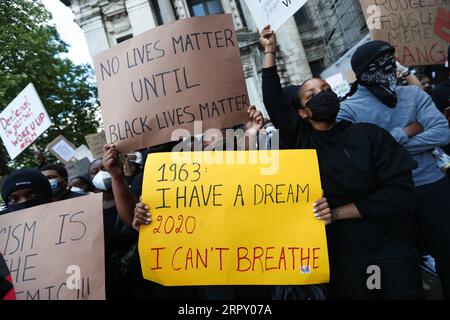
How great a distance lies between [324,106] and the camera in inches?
76.8

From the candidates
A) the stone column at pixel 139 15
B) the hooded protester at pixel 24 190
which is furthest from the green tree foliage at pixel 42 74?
the hooded protester at pixel 24 190

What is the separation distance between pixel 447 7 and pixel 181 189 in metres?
3.18

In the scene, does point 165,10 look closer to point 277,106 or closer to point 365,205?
→ point 277,106

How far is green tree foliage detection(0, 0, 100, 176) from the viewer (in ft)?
39.8

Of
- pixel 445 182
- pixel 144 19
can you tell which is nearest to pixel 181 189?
pixel 445 182

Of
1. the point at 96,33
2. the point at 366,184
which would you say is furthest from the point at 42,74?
the point at 366,184

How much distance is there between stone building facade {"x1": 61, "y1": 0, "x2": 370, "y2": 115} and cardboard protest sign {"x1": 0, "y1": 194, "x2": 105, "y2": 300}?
45.6ft

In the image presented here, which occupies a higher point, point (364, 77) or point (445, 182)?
point (364, 77)

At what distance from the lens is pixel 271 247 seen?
1.82 metres

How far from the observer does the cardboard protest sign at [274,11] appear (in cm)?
243

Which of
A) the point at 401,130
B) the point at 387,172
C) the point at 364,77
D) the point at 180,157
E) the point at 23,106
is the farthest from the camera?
the point at 23,106

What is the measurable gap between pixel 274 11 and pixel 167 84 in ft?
3.05

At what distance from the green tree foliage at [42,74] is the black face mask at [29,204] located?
432 inches

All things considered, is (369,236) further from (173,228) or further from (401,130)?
(173,228)
